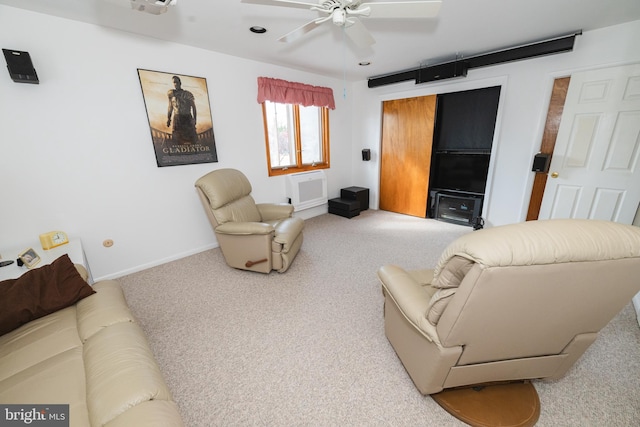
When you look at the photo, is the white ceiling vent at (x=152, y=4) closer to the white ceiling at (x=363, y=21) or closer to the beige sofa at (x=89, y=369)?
the white ceiling at (x=363, y=21)

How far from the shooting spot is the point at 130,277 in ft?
8.32

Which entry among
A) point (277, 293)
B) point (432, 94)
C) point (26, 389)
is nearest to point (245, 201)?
point (277, 293)

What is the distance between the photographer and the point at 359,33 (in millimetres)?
1923

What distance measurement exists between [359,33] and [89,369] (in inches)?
101

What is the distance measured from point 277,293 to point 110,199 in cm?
189

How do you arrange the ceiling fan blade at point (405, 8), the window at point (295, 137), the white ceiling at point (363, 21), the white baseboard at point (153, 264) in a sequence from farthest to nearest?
the window at point (295, 137)
the white baseboard at point (153, 264)
the white ceiling at point (363, 21)
the ceiling fan blade at point (405, 8)

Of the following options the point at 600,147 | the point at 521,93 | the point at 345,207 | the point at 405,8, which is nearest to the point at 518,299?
the point at 405,8

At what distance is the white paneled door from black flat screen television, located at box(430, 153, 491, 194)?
0.79 meters

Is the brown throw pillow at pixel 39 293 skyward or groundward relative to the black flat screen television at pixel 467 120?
groundward

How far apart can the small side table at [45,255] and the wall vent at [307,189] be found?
238cm

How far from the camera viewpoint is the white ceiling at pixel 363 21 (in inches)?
75.8

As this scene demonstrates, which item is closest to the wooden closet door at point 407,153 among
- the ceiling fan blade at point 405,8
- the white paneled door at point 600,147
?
the white paneled door at point 600,147

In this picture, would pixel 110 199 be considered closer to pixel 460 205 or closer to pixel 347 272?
pixel 347 272

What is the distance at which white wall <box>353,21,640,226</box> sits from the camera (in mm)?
2426
